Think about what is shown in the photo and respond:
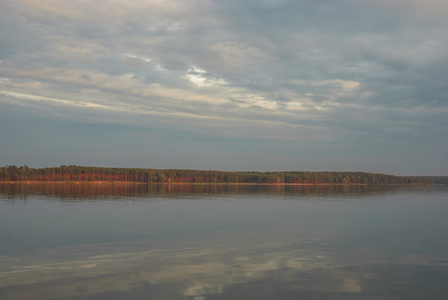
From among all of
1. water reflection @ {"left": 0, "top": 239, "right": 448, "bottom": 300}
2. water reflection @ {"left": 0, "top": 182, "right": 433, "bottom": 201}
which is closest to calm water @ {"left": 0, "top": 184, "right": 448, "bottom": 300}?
water reflection @ {"left": 0, "top": 239, "right": 448, "bottom": 300}

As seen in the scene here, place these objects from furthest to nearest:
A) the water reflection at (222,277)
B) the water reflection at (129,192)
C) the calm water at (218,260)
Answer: the water reflection at (129,192)
the calm water at (218,260)
the water reflection at (222,277)

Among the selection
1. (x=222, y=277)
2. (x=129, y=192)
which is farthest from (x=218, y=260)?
(x=129, y=192)

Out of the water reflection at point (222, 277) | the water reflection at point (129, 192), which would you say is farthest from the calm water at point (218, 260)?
the water reflection at point (129, 192)

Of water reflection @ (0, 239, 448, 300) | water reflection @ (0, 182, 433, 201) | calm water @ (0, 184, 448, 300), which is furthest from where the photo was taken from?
water reflection @ (0, 182, 433, 201)

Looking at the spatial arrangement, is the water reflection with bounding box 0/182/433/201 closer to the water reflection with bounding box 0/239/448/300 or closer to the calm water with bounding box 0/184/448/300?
the calm water with bounding box 0/184/448/300

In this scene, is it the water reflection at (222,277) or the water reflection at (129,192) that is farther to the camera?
the water reflection at (129,192)

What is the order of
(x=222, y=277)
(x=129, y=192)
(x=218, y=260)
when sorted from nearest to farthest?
1. (x=222, y=277)
2. (x=218, y=260)
3. (x=129, y=192)

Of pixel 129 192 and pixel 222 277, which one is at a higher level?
pixel 129 192

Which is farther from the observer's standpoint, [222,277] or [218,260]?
[218,260]

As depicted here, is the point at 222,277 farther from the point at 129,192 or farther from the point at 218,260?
the point at 129,192

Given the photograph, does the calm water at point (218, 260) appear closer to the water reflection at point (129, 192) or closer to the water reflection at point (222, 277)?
the water reflection at point (222, 277)

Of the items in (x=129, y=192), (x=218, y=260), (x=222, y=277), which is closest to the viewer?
(x=222, y=277)

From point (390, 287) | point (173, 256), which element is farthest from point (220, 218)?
point (390, 287)

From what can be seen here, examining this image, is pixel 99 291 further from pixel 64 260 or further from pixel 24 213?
pixel 24 213
